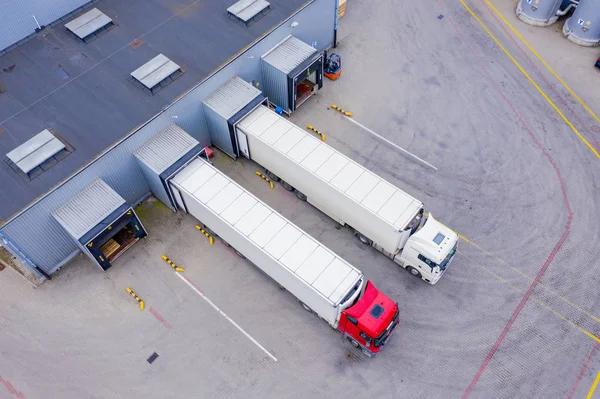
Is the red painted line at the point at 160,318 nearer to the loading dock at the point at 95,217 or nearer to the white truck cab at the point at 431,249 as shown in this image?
the loading dock at the point at 95,217

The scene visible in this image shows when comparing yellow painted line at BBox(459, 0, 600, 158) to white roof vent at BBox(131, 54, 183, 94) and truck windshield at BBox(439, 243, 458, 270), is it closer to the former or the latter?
truck windshield at BBox(439, 243, 458, 270)

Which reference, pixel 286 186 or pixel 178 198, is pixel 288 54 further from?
pixel 178 198

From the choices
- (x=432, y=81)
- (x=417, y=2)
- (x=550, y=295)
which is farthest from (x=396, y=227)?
(x=417, y=2)

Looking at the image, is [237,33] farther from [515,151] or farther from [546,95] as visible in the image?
[546,95]

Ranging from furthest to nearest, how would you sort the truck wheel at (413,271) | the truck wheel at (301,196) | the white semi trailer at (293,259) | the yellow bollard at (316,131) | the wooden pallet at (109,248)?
the yellow bollard at (316,131), the truck wheel at (301,196), the wooden pallet at (109,248), the truck wheel at (413,271), the white semi trailer at (293,259)

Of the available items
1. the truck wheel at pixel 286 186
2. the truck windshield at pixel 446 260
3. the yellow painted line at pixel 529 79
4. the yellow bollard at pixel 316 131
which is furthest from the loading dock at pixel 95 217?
the yellow painted line at pixel 529 79

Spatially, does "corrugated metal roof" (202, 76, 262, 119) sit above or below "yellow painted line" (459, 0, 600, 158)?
above

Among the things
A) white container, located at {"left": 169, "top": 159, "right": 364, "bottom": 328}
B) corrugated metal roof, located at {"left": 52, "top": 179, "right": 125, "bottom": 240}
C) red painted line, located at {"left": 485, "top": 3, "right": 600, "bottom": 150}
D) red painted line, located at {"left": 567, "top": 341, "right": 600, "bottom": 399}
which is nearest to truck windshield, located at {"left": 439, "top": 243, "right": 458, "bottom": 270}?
white container, located at {"left": 169, "top": 159, "right": 364, "bottom": 328}
